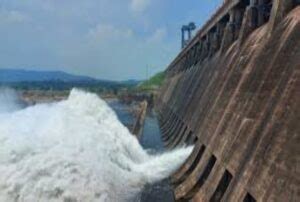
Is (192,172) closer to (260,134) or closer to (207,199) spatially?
(207,199)

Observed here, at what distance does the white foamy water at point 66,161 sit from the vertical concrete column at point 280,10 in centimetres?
808

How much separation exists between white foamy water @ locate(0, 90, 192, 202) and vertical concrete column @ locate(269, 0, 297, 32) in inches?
318

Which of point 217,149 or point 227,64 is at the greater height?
point 227,64

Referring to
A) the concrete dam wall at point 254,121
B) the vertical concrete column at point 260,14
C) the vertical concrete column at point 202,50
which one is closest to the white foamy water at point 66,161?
the concrete dam wall at point 254,121

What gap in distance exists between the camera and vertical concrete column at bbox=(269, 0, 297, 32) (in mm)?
20203

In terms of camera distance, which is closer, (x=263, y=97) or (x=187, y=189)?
(x=263, y=97)

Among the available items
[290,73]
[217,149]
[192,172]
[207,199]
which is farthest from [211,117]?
[290,73]

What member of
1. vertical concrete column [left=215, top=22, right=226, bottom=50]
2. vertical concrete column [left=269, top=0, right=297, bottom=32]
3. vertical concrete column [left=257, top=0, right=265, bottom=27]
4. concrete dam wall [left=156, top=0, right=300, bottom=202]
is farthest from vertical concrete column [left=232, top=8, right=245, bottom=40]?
vertical concrete column [left=269, top=0, right=297, bottom=32]

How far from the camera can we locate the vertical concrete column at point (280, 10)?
2020 centimetres

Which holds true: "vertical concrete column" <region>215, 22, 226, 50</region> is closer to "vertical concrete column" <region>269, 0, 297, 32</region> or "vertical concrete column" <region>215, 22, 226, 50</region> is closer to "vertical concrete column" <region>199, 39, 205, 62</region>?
"vertical concrete column" <region>199, 39, 205, 62</region>

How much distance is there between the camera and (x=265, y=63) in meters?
18.6

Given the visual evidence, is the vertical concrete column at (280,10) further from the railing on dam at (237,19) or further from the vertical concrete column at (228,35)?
the vertical concrete column at (228,35)

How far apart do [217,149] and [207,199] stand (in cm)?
228

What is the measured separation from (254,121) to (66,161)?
691cm
